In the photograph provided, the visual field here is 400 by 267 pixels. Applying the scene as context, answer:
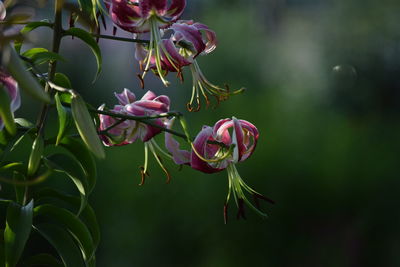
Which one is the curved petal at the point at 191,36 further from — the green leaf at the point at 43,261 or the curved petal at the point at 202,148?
the green leaf at the point at 43,261

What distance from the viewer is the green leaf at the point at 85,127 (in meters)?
0.45

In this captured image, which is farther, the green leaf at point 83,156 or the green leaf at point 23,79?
A: the green leaf at point 83,156

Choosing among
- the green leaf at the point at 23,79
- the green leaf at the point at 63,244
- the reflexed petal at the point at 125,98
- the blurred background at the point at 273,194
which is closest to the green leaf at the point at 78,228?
the green leaf at the point at 63,244

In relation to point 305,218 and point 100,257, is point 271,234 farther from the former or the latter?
point 100,257

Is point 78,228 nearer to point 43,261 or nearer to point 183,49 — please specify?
point 43,261

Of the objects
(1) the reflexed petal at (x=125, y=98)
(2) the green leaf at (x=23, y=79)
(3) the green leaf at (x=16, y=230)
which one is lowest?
(3) the green leaf at (x=16, y=230)

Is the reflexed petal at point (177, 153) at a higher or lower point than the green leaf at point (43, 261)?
higher

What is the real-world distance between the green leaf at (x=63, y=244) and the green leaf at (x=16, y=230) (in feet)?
0.15

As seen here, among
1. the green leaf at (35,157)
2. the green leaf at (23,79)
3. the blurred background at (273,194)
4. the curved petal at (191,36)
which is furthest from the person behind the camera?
the blurred background at (273,194)

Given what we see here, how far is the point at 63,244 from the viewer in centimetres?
60

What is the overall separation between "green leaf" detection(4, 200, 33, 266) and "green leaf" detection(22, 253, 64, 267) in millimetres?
71

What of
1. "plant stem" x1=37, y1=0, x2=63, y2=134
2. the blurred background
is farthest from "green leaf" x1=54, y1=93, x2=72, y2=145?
the blurred background

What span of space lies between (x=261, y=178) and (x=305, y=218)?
198mm

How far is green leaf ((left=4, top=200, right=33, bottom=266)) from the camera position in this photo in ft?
1.74
